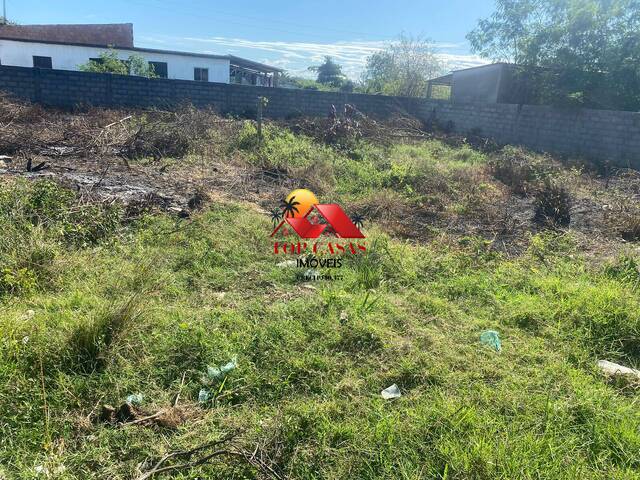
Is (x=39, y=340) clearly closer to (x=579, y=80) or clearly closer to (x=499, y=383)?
(x=499, y=383)

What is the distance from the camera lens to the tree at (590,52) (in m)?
10.8

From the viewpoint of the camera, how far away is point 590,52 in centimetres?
1125

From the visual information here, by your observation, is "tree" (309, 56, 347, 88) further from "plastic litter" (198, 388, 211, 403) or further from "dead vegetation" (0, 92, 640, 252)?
"plastic litter" (198, 388, 211, 403)

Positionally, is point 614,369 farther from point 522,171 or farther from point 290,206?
point 522,171

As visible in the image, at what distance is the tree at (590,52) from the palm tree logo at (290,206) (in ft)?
28.4

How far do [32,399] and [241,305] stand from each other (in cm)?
135

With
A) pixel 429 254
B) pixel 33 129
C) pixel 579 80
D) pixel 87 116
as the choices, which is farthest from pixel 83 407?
pixel 579 80

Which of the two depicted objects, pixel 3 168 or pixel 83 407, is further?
pixel 3 168

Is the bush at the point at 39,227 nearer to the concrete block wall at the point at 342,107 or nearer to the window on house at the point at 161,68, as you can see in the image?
the concrete block wall at the point at 342,107

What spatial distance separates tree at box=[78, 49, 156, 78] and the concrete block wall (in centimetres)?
295

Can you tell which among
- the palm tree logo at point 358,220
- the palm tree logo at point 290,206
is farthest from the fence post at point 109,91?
the palm tree logo at point 358,220

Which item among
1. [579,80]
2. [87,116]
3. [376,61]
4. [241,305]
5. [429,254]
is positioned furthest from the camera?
[376,61]

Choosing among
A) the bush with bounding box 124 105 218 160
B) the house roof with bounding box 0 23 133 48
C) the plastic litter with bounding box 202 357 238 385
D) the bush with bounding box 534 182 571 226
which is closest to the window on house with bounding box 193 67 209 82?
the house roof with bounding box 0 23 133 48

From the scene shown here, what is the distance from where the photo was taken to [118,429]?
201 cm
